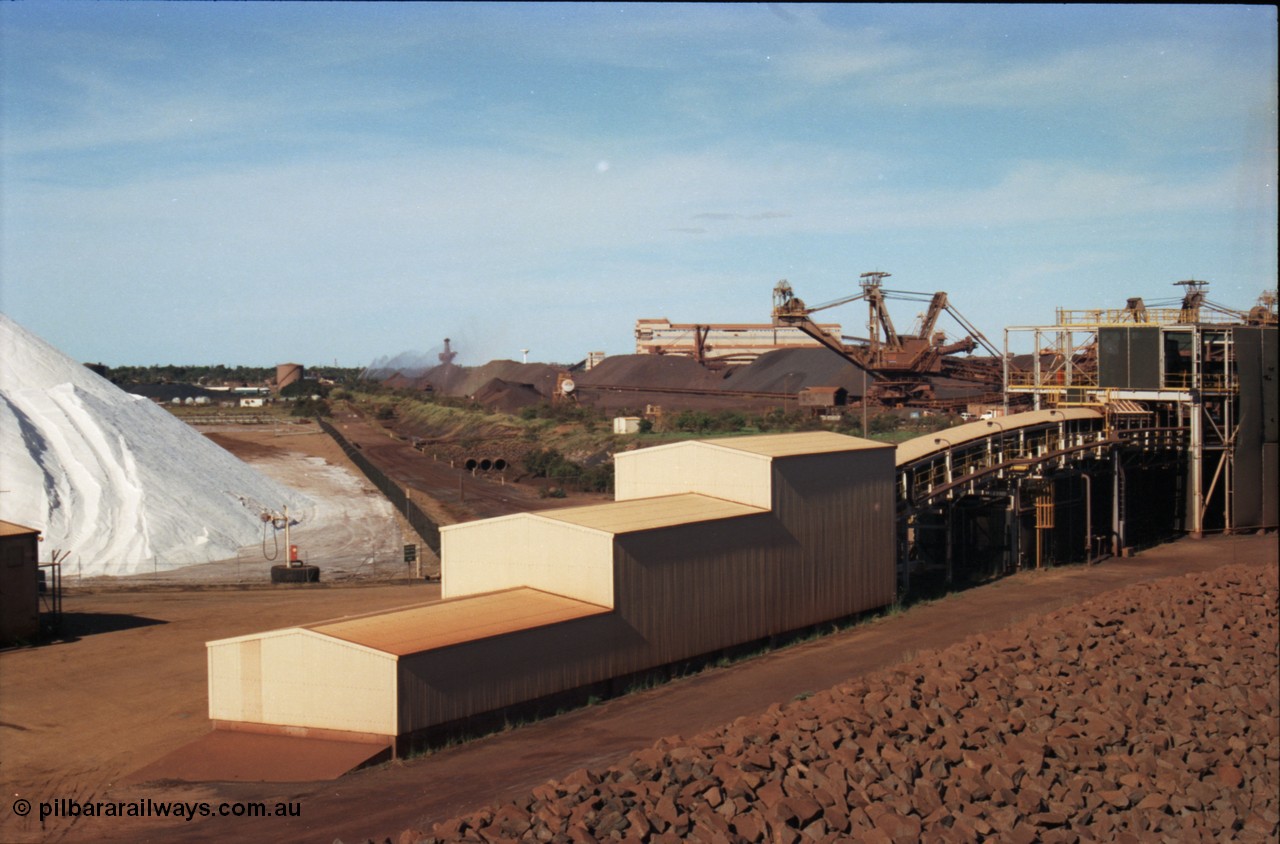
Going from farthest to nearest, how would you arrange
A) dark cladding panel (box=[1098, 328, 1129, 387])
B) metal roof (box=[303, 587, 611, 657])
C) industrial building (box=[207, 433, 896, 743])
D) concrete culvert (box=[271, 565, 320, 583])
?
dark cladding panel (box=[1098, 328, 1129, 387]) → concrete culvert (box=[271, 565, 320, 583]) → metal roof (box=[303, 587, 611, 657]) → industrial building (box=[207, 433, 896, 743])

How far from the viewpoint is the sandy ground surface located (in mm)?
11875

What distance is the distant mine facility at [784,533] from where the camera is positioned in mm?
14797

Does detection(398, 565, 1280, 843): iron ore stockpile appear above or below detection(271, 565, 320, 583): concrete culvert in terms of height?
above

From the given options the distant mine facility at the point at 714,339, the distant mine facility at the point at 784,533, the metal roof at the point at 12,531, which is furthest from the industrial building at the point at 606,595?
the distant mine facility at the point at 714,339

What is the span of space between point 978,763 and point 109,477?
3006cm

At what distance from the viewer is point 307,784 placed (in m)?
12.9

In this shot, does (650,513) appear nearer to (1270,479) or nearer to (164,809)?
(164,809)

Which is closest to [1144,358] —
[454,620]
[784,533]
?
[784,533]

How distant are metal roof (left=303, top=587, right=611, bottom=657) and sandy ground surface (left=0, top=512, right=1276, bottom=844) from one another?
1340 mm

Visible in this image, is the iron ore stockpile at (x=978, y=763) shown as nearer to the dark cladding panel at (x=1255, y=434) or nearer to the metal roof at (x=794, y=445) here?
the metal roof at (x=794, y=445)

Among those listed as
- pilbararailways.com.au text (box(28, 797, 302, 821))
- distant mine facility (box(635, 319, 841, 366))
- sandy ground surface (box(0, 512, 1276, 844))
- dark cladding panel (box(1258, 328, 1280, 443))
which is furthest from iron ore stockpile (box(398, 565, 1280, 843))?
distant mine facility (box(635, 319, 841, 366))

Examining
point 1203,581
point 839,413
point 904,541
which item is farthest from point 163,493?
point 839,413

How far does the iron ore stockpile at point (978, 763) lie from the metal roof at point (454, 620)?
383 cm

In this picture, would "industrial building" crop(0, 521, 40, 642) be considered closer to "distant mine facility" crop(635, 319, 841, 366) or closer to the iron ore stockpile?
the iron ore stockpile
